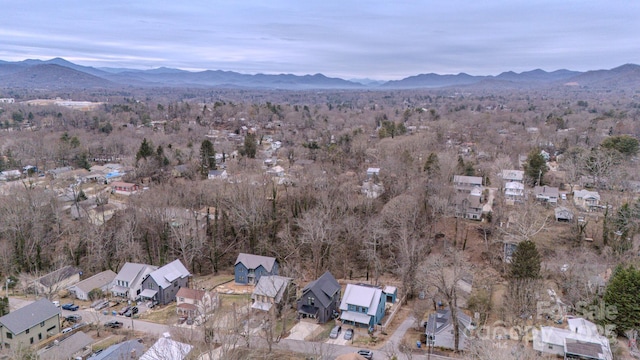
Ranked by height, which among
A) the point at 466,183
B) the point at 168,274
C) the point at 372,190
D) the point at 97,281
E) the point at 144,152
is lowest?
the point at 97,281

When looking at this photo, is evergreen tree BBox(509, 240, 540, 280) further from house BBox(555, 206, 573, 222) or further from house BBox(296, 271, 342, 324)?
house BBox(555, 206, 573, 222)

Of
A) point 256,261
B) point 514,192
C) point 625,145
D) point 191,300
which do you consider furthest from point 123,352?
point 625,145

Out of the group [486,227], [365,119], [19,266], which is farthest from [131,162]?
[365,119]

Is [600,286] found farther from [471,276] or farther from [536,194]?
[536,194]

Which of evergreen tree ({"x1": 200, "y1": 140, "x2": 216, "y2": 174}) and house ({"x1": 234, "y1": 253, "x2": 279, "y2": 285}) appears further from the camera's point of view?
evergreen tree ({"x1": 200, "y1": 140, "x2": 216, "y2": 174})

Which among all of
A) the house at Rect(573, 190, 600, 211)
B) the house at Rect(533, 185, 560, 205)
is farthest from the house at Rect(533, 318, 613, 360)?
the house at Rect(533, 185, 560, 205)

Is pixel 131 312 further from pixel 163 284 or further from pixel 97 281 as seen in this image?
pixel 97 281
